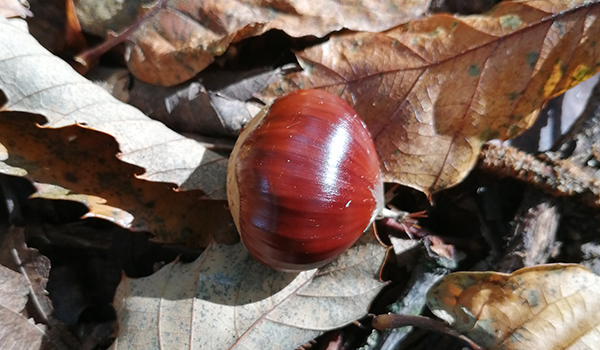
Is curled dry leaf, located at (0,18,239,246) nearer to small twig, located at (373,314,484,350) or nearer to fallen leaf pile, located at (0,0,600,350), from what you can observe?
fallen leaf pile, located at (0,0,600,350)

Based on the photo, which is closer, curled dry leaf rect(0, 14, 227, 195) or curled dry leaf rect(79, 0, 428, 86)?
curled dry leaf rect(0, 14, 227, 195)

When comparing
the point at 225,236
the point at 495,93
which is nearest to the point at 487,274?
the point at 495,93

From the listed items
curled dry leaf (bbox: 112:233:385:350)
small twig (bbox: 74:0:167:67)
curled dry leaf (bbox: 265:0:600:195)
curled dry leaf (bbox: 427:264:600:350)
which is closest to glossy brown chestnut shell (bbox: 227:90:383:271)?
curled dry leaf (bbox: 112:233:385:350)

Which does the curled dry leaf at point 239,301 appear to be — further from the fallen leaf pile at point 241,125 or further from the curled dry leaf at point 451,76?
the curled dry leaf at point 451,76

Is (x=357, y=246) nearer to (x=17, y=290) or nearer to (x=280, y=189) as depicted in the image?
(x=280, y=189)

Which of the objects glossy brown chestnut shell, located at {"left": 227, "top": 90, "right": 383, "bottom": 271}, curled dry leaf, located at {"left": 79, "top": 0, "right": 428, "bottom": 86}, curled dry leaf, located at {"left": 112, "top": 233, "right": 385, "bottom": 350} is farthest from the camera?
curled dry leaf, located at {"left": 79, "top": 0, "right": 428, "bottom": 86}

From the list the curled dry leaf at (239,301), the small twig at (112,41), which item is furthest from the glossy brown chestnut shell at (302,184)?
the small twig at (112,41)
